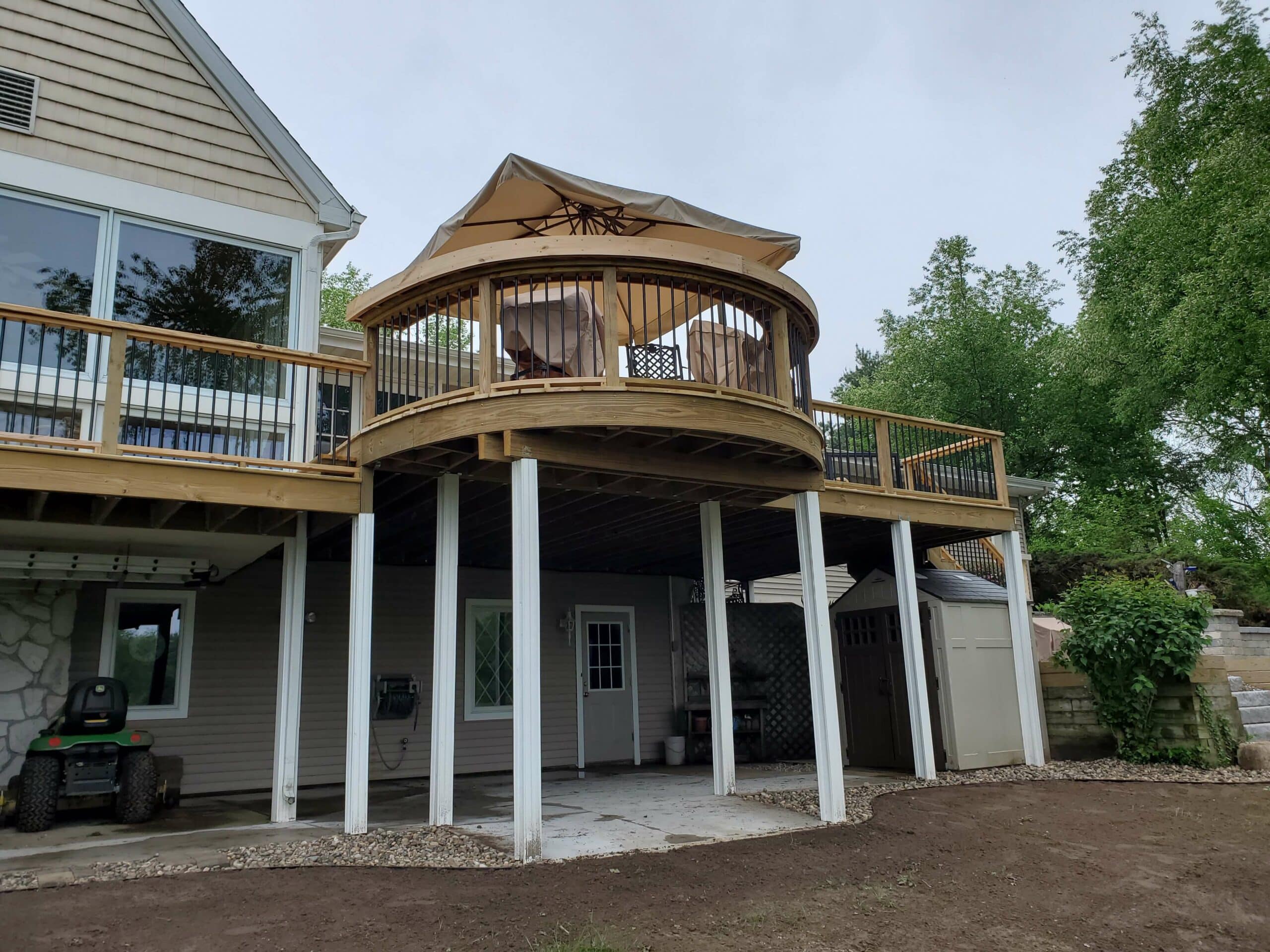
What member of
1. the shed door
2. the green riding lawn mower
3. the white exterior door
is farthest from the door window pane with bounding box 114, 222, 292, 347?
the shed door

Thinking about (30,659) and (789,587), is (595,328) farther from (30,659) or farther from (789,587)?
(789,587)

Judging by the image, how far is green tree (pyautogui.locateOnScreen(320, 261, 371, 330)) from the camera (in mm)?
27656

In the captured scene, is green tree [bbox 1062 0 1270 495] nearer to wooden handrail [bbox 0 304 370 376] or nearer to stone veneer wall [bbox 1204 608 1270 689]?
stone veneer wall [bbox 1204 608 1270 689]

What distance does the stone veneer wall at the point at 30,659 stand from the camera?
7.00 meters

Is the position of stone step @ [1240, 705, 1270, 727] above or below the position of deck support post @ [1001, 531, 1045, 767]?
below

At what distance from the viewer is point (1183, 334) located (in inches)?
597

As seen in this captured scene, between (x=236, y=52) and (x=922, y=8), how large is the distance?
28.9 ft

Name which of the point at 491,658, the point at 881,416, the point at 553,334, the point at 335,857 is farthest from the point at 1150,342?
the point at 335,857

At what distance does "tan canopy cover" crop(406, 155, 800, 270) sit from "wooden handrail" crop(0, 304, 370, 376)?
3.04 ft

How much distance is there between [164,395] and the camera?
566 cm

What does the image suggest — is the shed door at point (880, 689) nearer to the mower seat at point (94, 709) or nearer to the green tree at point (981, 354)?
the mower seat at point (94, 709)

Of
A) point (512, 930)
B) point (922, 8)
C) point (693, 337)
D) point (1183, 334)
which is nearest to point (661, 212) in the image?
point (693, 337)

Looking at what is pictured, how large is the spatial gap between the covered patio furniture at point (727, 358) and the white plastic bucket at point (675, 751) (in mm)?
5819

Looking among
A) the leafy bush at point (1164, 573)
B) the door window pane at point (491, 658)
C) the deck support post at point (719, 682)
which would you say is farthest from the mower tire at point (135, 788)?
the leafy bush at point (1164, 573)
